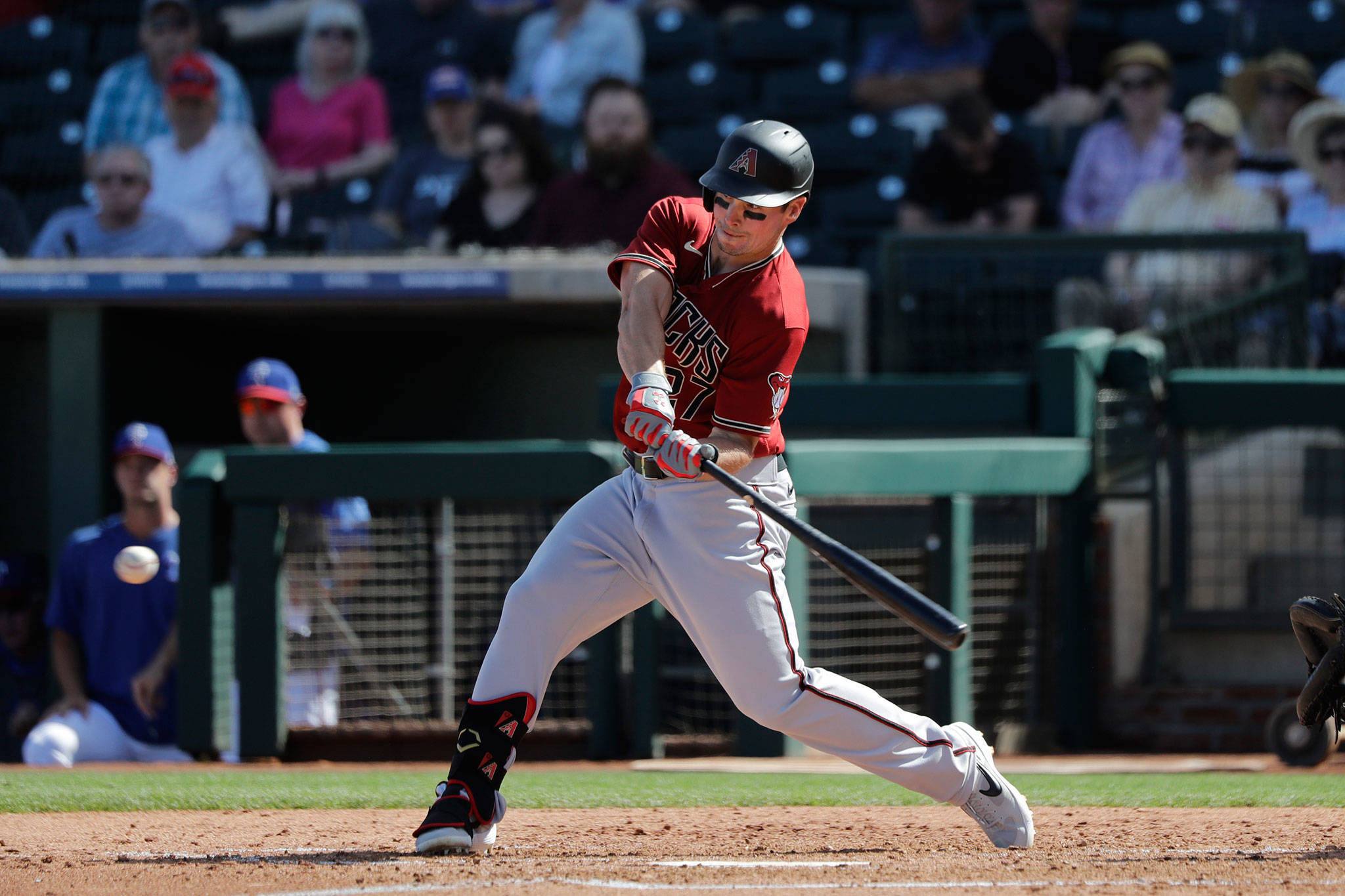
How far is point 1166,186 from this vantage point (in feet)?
25.7

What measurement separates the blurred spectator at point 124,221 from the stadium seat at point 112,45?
88.9 inches

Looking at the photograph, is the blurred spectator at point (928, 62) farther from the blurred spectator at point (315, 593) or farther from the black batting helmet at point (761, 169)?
the black batting helmet at point (761, 169)

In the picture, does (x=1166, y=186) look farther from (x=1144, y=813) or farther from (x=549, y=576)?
(x=549, y=576)

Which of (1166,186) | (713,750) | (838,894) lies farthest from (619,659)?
(1166,186)

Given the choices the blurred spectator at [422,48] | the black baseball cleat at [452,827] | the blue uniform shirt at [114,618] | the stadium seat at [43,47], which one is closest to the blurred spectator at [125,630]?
the blue uniform shirt at [114,618]

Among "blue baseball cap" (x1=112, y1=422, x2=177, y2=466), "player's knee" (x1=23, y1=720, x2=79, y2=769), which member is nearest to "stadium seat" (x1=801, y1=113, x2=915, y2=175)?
"blue baseball cap" (x1=112, y1=422, x2=177, y2=466)

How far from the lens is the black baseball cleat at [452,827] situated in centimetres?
308

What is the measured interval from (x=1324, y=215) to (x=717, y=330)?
5.43 m

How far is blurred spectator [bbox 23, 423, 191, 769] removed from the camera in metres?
5.80

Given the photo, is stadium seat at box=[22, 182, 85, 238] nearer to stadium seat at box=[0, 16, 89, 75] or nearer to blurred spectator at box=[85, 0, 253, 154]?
blurred spectator at box=[85, 0, 253, 154]

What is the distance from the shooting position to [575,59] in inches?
370

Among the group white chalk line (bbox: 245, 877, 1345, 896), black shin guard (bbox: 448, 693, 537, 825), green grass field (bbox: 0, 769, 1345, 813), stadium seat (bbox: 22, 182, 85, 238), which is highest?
stadium seat (bbox: 22, 182, 85, 238)

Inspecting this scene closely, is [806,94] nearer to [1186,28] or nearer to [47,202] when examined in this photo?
[1186,28]

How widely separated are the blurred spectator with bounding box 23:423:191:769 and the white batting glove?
133 inches
